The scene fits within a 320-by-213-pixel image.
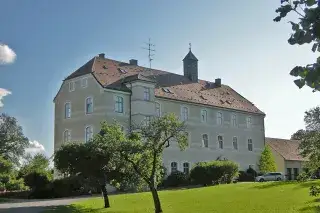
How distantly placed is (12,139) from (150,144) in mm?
46474

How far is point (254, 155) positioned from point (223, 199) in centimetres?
3738

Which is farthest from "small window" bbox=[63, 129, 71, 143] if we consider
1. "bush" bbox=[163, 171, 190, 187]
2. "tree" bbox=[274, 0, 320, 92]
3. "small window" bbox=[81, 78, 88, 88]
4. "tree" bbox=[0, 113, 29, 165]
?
"tree" bbox=[274, 0, 320, 92]

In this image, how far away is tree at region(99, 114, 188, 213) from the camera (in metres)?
21.4

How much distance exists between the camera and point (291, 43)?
365 cm

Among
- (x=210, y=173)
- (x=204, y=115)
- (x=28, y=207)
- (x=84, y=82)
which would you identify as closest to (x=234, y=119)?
(x=204, y=115)

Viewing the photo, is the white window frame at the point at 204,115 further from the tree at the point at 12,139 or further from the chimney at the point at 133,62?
the tree at the point at 12,139

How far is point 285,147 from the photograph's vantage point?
6800 centimetres

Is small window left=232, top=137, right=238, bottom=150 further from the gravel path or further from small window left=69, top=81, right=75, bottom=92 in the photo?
the gravel path

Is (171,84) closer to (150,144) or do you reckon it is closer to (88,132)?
(88,132)

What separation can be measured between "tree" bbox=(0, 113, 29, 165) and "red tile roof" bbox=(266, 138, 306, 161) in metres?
34.5

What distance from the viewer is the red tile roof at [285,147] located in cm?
6538

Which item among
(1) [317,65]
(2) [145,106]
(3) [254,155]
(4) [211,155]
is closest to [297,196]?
(1) [317,65]


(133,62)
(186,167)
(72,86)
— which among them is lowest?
(186,167)

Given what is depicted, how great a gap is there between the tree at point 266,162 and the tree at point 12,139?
31.9m
